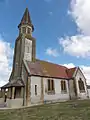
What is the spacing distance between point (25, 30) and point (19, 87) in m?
13.1

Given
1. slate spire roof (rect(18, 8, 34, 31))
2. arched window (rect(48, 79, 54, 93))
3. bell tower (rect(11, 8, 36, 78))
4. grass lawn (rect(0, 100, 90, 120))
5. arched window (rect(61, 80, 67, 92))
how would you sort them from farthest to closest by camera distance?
slate spire roof (rect(18, 8, 34, 31)) → arched window (rect(61, 80, 67, 92)) → bell tower (rect(11, 8, 36, 78)) → arched window (rect(48, 79, 54, 93)) → grass lawn (rect(0, 100, 90, 120))

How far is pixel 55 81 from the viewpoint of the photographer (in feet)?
85.9

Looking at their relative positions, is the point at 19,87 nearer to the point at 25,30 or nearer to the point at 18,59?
the point at 18,59

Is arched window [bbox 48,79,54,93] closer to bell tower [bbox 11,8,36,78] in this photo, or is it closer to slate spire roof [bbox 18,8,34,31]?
bell tower [bbox 11,8,36,78]

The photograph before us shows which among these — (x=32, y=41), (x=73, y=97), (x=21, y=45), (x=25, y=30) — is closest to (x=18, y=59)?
(x=21, y=45)

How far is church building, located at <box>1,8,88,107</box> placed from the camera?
870 inches

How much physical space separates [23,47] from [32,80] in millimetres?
7470

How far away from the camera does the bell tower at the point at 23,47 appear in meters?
25.4

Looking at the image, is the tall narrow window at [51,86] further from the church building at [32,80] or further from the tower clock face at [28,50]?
the tower clock face at [28,50]

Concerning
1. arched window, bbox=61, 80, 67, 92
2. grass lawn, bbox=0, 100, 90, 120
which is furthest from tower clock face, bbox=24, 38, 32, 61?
grass lawn, bbox=0, 100, 90, 120

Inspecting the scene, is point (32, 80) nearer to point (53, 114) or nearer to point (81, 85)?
point (53, 114)

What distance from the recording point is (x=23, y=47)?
2609cm

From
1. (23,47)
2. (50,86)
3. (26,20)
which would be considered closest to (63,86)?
(50,86)

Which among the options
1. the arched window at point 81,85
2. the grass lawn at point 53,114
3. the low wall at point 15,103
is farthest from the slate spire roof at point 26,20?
the grass lawn at point 53,114
